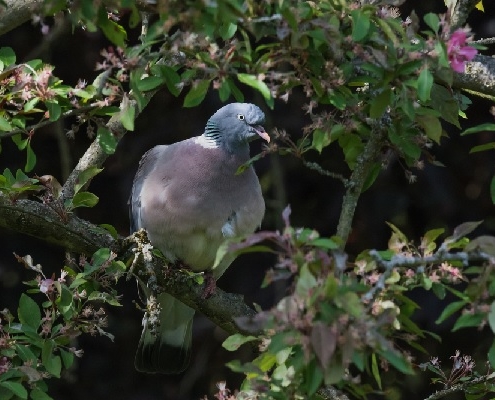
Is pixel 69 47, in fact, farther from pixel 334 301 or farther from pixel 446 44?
pixel 334 301

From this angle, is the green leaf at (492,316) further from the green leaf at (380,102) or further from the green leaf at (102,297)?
the green leaf at (102,297)

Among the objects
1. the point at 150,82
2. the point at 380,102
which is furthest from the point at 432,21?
the point at 150,82

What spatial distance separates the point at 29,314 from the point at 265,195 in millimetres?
2415

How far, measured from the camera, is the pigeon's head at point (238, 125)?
11.8 ft

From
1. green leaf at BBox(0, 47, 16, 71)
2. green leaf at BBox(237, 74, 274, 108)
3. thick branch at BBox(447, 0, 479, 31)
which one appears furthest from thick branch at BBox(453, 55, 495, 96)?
green leaf at BBox(0, 47, 16, 71)

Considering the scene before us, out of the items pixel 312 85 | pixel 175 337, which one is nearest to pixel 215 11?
pixel 312 85

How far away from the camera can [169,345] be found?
4.24 metres

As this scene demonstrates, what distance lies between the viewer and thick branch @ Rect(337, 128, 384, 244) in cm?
287

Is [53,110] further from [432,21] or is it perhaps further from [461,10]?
[461,10]

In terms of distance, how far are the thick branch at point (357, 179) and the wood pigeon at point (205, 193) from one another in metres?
0.61

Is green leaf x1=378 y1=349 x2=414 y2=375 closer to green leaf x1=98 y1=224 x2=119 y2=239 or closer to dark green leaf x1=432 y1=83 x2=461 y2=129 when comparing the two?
dark green leaf x1=432 y1=83 x2=461 y2=129

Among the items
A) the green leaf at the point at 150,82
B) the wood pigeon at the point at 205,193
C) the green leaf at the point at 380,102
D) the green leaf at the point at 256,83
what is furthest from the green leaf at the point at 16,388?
the wood pigeon at the point at 205,193

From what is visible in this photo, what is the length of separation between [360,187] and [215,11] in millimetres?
1002

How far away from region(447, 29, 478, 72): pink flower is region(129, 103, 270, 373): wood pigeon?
1.23m
